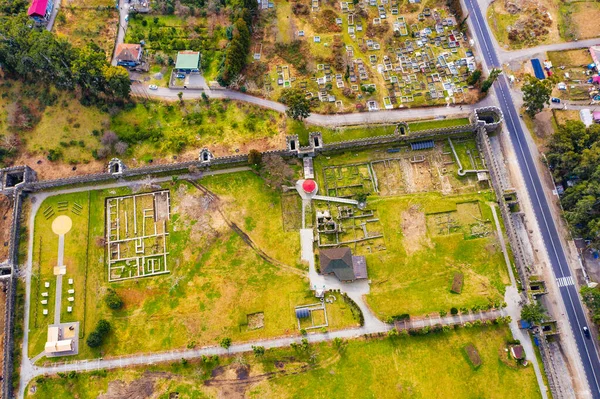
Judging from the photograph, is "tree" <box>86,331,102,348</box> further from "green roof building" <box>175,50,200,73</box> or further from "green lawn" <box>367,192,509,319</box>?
"green roof building" <box>175,50,200,73</box>

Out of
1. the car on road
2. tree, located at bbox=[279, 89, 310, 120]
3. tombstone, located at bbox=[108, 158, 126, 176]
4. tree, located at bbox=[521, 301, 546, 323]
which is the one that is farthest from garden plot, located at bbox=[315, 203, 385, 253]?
tombstone, located at bbox=[108, 158, 126, 176]

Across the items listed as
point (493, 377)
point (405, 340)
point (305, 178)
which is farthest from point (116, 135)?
point (493, 377)

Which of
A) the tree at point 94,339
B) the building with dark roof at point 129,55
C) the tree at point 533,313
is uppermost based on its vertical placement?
the building with dark roof at point 129,55

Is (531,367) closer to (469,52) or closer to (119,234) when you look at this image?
(469,52)

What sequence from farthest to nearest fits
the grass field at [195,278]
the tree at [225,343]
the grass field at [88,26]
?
the grass field at [88,26] → the grass field at [195,278] → the tree at [225,343]

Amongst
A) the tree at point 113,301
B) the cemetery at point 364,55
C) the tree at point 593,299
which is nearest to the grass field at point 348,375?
the tree at point 113,301

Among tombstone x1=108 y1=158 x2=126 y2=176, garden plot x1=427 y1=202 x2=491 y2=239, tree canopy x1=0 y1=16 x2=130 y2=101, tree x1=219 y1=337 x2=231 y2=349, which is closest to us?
tree x1=219 y1=337 x2=231 y2=349

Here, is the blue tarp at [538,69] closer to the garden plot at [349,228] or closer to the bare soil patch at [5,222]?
the garden plot at [349,228]
